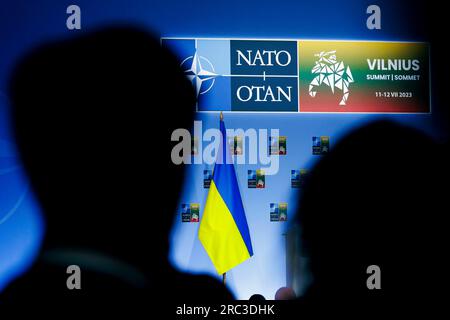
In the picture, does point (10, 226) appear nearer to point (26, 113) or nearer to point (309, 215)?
point (26, 113)

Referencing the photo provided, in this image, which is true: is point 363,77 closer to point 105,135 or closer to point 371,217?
point 371,217

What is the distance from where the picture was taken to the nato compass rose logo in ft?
13.4

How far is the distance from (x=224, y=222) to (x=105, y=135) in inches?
32.7

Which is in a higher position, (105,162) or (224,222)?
(105,162)

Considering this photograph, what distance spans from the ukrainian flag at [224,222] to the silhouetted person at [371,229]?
35cm

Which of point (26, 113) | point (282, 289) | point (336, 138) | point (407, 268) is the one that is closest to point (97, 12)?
point (26, 113)

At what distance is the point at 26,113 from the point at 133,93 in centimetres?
60

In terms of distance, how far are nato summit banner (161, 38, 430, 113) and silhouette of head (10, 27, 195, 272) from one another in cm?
15

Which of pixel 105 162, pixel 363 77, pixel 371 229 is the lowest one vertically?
pixel 371 229

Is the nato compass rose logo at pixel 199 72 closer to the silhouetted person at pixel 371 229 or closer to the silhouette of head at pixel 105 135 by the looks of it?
the silhouette of head at pixel 105 135

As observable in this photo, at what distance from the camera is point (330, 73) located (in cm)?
Answer: 415

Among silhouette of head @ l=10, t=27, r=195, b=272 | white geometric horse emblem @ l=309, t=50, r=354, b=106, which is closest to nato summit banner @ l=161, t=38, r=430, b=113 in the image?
white geometric horse emblem @ l=309, t=50, r=354, b=106

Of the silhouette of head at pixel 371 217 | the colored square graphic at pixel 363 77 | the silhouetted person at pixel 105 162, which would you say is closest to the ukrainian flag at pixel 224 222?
the silhouetted person at pixel 105 162

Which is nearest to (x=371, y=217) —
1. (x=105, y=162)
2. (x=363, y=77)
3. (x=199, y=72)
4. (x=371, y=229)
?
(x=371, y=229)
